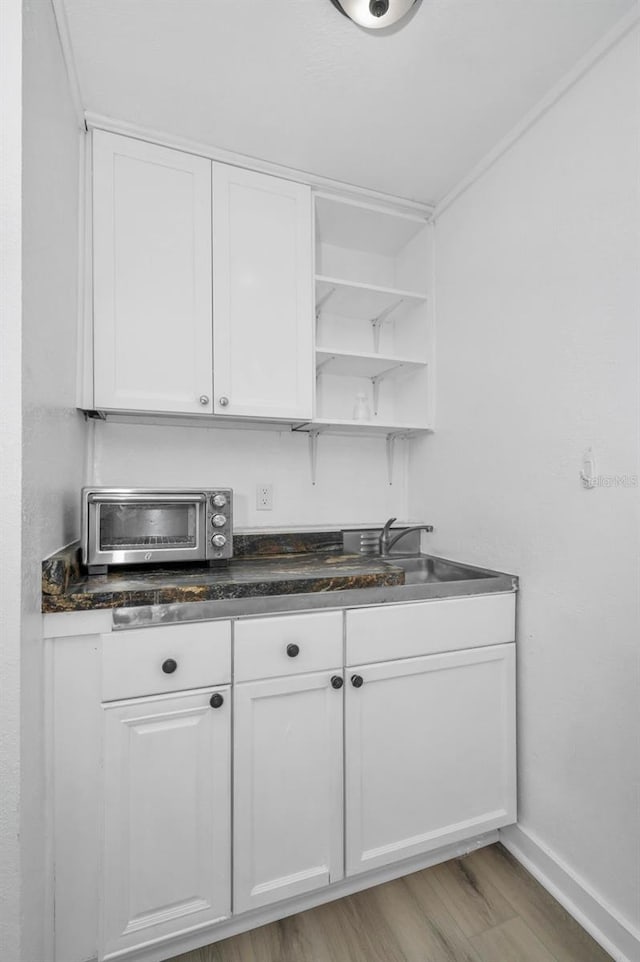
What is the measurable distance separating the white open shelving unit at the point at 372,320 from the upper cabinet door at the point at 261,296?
5.8 inches

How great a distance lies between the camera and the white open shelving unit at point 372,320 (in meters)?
1.89

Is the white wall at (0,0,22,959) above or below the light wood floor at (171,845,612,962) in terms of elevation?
above

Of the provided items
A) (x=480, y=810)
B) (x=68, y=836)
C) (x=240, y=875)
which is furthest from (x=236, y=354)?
(x=480, y=810)

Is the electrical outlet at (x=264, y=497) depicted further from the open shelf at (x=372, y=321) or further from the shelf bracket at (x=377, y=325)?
the shelf bracket at (x=377, y=325)

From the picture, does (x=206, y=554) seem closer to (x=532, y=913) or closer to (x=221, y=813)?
(x=221, y=813)

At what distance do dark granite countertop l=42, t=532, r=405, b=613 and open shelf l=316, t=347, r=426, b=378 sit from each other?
2.66 ft

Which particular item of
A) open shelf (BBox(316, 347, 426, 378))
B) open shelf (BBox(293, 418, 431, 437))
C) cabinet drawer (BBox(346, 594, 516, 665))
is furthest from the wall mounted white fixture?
open shelf (BBox(316, 347, 426, 378))

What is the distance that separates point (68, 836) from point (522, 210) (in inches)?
86.2

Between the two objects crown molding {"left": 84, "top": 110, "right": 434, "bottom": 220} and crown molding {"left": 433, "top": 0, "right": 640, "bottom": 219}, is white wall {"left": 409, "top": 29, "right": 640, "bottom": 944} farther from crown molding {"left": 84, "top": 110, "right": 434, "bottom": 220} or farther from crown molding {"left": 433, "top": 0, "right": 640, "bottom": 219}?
crown molding {"left": 84, "top": 110, "right": 434, "bottom": 220}

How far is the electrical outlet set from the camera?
193 centimetres

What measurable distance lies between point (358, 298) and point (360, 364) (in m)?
0.29

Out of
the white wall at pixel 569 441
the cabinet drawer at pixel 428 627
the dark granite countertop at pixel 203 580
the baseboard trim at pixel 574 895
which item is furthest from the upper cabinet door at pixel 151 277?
the baseboard trim at pixel 574 895

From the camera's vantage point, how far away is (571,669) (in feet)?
4.34

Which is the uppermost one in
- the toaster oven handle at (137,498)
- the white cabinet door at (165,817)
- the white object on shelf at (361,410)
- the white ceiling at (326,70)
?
the white ceiling at (326,70)
